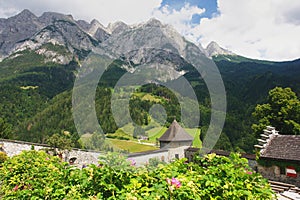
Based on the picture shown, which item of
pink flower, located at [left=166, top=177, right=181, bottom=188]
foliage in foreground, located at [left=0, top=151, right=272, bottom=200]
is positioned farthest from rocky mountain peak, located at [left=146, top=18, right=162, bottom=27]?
pink flower, located at [left=166, top=177, right=181, bottom=188]

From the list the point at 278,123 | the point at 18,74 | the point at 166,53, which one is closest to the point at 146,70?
the point at 166,53

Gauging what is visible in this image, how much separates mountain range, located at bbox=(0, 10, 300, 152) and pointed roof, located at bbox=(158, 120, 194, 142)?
3327mm

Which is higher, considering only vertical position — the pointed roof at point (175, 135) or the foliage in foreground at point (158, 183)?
the foliage in foreground at point (158, 183)

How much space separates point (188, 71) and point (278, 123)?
12972mm

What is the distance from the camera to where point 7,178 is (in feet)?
17.9

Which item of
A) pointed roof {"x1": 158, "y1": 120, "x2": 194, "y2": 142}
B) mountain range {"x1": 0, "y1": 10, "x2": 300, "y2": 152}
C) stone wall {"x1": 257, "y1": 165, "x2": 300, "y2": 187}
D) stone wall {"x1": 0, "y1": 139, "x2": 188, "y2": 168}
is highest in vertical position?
mountain range {"x1": 0, "y1": 10, "x2": 300, "y2": 152}

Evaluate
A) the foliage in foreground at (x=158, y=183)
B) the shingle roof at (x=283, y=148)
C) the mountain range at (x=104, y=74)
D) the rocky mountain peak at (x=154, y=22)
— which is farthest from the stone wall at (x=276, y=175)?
the foliage in foreground at (x=158, y=183)

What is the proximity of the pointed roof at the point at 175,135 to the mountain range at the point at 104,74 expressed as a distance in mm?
3327

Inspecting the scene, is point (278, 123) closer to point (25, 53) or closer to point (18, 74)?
point (18, 74)

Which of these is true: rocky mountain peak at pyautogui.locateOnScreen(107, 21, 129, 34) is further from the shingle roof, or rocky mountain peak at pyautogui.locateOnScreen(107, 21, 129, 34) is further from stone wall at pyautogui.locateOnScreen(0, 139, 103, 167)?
stone wall at pyautogui.locateOnScreen(0, 139, 103, 167)

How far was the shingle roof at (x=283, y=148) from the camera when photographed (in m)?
11.8

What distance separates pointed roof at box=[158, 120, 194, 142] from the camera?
2939 cm

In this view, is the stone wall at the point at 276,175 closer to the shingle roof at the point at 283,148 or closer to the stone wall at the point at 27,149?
the shingle roof at the point at 283,148

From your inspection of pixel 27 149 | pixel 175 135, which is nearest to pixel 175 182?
pixel 175 135
